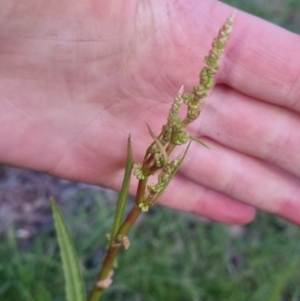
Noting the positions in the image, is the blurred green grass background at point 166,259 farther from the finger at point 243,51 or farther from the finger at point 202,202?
the finger at point 243,51

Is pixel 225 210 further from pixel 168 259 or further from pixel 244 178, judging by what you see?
pixel 168 259

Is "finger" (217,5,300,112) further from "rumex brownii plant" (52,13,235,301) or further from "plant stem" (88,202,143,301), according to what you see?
"plant stem" (88,202,143,301)

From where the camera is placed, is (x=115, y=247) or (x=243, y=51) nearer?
(x=115, y=247)

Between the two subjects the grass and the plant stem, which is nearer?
the plant stem

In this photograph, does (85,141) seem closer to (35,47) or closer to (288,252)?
(35,47)

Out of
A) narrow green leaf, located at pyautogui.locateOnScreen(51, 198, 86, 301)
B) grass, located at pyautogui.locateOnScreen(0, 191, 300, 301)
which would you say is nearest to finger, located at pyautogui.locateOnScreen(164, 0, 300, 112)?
narrow green leaf, located at pyautogui.locateOnScreen(51, 198, 86, 301)

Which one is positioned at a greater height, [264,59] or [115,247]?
[264,59]

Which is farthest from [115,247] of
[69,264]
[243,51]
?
[243,51]

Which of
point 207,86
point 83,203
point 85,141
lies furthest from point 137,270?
point 207,86
